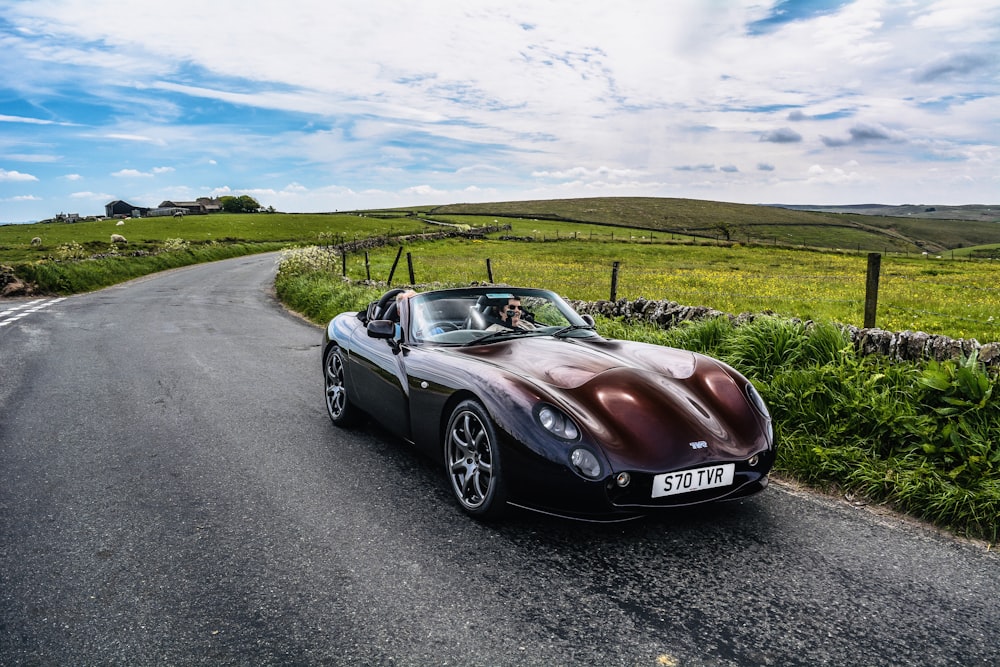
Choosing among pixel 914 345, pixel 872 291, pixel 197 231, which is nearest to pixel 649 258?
pixel 872 291

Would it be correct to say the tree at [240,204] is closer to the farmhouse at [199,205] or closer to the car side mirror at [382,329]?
the farmhouse at [199,205]

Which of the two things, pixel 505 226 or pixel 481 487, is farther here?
pixel 505 226

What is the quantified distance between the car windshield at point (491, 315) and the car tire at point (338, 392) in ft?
3.97

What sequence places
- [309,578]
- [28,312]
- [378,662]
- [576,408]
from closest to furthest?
1. [378,662]
2. [309,578]
3. [576,408]
4. [28,312]

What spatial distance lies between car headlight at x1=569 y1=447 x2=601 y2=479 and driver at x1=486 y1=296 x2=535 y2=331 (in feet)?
5.93

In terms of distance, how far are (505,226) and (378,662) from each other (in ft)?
294

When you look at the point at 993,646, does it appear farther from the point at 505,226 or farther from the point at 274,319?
the point at 505,226

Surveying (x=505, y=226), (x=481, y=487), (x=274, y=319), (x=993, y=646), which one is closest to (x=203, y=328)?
(x=274, y=319)

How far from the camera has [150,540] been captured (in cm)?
367

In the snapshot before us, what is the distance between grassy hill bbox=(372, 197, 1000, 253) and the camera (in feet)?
406

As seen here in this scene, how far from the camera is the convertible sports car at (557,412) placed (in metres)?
3.42

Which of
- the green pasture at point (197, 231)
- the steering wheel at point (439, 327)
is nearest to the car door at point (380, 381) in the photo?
the steering wheel at point (439, 327)

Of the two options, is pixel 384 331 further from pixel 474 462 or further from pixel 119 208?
pixel 119 208

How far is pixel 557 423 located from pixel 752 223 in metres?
149
